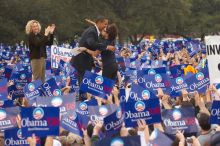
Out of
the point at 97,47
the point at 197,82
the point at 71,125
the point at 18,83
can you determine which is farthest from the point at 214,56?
the point at 18,83

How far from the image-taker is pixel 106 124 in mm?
6609

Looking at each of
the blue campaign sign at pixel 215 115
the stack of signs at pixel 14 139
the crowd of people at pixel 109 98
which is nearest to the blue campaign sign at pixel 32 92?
the crowd of people at pixel 109 98

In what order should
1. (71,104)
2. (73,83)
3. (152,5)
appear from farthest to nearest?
(152,5) → (73,83) → (71,104)

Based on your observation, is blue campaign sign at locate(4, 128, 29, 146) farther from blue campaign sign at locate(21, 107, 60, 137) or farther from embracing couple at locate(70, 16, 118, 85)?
embracing couple at locate(70, 16, 118, 85)

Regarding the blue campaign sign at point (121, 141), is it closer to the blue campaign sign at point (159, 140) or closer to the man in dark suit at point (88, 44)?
the blue campaign sign at point (159, 140)

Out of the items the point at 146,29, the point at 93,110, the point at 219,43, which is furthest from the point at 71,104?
the point at 146,29

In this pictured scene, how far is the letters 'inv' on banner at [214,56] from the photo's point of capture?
29.5 ft

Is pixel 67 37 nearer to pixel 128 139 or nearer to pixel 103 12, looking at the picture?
pixel 103 12

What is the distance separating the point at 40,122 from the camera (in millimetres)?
6625

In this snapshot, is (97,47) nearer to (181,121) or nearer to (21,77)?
(21,77)

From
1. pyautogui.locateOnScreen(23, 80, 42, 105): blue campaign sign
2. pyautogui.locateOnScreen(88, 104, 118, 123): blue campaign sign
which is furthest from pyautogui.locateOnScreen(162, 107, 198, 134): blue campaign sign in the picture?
pyautogui.locateOnScreen(23, 80, 42, 105): blue campaign sign

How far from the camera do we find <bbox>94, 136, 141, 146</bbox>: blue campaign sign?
17.4ft

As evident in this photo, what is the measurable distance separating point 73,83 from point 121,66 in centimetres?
446

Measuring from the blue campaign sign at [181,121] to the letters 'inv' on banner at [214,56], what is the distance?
82.7 inches
